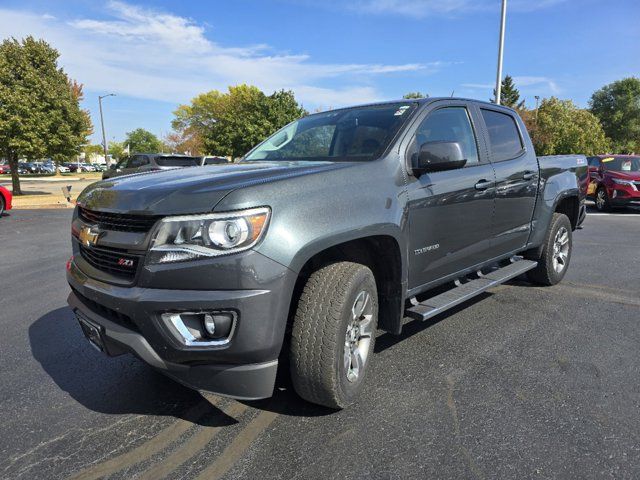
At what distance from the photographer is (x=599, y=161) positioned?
14.3 m

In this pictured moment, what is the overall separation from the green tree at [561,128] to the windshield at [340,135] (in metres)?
48.9

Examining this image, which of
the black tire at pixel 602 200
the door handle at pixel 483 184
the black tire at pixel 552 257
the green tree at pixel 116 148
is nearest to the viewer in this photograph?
the door handle at pixel 483 184

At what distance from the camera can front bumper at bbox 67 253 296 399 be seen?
2117mm

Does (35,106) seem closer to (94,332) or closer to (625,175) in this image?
(94,332)

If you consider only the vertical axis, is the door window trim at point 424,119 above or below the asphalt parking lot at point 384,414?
above

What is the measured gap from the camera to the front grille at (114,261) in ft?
7.56

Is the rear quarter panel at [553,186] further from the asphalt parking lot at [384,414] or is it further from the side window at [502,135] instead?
the asphalt parking lot at [384,414]

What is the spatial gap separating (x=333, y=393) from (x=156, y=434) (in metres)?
0.99

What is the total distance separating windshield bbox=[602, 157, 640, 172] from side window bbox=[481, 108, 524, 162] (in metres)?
11.2

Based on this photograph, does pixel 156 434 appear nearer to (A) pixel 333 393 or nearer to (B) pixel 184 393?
(B) pixel 184 393

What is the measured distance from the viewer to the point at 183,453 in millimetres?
2357

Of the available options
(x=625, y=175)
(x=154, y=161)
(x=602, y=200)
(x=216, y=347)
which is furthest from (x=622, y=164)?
(x=216, y=347)

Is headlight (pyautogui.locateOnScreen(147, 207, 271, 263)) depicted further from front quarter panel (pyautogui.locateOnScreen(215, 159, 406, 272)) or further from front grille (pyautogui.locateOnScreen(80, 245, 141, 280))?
front grille (pyautogui.locateOnScreen(80, 245, 141, 280))

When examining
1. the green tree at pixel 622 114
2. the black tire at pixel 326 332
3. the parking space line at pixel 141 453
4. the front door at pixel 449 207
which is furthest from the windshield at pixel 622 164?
the green tree at pixel 622 114
